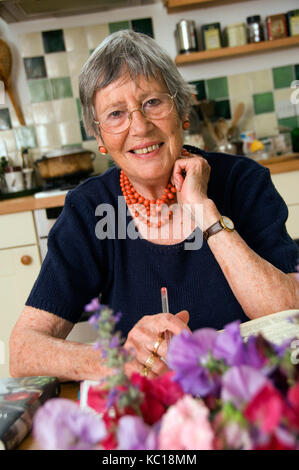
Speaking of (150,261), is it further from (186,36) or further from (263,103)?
(263,103)

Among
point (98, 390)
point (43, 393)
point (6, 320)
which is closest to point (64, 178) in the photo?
point (6, 320)

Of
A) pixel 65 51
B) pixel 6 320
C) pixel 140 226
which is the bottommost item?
pixel 6 320

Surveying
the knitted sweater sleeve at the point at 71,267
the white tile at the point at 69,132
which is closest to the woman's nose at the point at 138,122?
the knitted sweater sleeve at the point at 71,267

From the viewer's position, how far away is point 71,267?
1.26 m

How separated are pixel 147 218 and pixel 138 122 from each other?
0.90 feet

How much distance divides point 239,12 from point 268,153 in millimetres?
887

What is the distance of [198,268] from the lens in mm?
1275

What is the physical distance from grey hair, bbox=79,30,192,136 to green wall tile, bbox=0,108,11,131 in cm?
183

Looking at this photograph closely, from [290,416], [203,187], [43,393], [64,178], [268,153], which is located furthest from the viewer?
[268,153]

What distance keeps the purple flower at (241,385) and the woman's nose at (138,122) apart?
1014 millimetres

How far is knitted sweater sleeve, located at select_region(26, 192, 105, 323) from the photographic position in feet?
3.85

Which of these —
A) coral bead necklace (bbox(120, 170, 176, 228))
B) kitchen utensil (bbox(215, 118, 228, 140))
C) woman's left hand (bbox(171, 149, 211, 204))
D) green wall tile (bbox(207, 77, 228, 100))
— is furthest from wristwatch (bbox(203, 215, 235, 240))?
green wall tile (bbox(207, 77, 228, 100))

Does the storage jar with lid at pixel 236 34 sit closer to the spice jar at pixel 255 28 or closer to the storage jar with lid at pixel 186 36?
the spice jar at pixel 255 28

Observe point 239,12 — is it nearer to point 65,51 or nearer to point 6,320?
point 65,51
